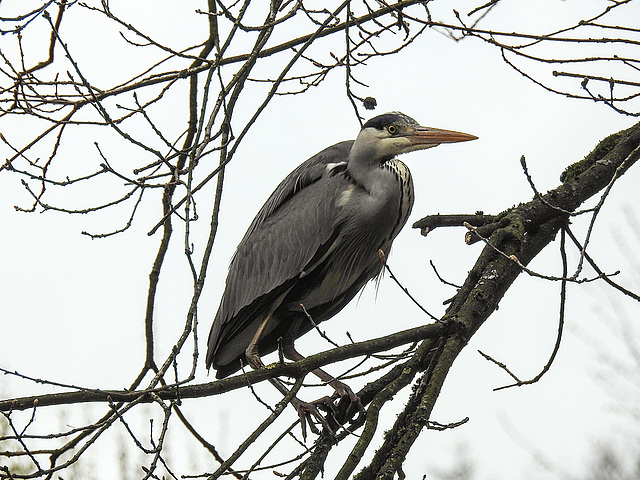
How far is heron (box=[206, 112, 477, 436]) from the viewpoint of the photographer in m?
4.62

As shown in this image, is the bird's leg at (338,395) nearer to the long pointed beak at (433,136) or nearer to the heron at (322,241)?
the heron at (322,241)

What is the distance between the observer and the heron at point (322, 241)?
15.2 feet

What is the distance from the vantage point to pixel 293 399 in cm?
394

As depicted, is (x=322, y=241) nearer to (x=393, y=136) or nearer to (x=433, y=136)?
(x=393, y=136)

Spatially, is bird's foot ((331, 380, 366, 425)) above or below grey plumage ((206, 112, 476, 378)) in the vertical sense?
below

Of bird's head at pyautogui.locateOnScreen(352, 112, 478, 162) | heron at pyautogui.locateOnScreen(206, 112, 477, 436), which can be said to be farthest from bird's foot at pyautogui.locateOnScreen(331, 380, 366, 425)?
bird's head at pyautogui.locateOnScreen(352, 112, 478, 162)

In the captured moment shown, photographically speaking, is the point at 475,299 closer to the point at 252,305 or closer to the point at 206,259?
the point at 206,259

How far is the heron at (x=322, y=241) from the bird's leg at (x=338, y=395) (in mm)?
16

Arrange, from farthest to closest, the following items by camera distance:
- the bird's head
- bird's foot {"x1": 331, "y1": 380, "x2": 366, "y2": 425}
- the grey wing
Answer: the grey wing < the bird's head < bird's foot {"x1": 331, "y1": 380, "x2": 366, "y2": 425}

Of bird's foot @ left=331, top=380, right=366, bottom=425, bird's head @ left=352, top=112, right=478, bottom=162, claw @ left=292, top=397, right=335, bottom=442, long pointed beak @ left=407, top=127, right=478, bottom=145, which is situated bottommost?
bird's foot @ left=331, top=380, right=366, bottom=425

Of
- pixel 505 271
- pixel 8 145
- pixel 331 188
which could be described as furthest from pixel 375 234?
pixel 8 145

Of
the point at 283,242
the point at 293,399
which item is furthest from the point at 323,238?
the point at 293,399

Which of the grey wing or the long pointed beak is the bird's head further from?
the grey wing

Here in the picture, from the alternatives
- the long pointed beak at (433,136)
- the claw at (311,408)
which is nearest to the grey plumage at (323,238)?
the long pointed beak at (433,136)
